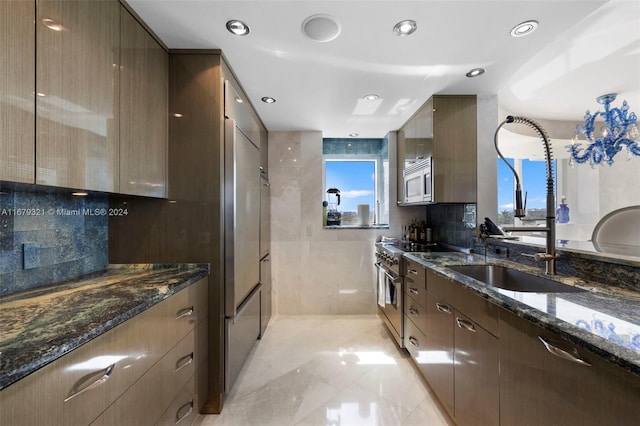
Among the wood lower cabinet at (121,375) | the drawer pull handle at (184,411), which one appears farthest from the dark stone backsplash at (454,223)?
the drawer pull handle at (184,411)

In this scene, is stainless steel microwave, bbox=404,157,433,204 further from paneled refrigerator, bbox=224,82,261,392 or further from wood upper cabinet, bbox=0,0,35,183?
wood upper cabinet, bbox=0,0,35,183

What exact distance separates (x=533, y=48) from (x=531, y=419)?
202 centimetres

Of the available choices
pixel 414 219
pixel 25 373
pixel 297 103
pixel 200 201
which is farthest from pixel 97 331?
pixel 414 219

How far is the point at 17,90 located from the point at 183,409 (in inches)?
60.9

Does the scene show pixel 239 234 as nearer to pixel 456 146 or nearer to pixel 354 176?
pixel 456 146

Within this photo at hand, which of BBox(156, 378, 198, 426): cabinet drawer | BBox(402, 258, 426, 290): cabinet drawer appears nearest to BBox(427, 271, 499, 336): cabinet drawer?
BBox(402, 258, 426, 290): cabinet drawer

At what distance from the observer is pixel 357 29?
56.0 inches

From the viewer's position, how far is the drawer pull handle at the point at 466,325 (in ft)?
4.12

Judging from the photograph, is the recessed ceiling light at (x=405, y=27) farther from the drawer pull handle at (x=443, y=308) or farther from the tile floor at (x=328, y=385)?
the tile floor at (x=328, y=385)

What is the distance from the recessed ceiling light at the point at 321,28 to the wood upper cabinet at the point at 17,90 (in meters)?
1.11

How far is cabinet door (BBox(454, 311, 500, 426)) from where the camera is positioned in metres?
1.11

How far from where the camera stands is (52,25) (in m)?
0.92

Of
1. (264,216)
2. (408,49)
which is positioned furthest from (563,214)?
(264,216)

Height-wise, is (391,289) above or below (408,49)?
below
